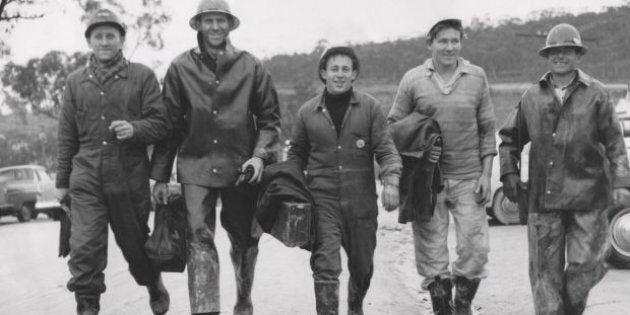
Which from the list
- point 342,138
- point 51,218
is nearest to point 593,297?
point 342,138

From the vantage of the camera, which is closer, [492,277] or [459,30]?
[459,30]

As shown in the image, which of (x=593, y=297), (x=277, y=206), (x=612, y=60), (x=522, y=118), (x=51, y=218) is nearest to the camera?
(x=277, y=206)

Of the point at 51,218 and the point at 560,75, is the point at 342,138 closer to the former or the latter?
the point at 560,75

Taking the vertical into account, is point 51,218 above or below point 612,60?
below

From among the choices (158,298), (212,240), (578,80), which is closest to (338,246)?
(212,240)

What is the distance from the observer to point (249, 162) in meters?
5.64

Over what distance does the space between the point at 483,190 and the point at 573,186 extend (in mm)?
652

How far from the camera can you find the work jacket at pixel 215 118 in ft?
18.6

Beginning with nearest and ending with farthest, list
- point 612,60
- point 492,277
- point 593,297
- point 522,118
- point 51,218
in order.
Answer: point 522,118
point 593,297
point 492,277
point 51,218
point 612,60

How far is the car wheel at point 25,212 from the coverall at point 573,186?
66.0 feet

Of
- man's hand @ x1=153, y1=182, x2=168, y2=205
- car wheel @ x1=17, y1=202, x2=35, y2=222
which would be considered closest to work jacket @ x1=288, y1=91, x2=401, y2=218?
man's hand @ x1=153, y1=182, x2=168, y2=205

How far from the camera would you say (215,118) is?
5.66 meters

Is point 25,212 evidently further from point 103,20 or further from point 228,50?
point 228,50

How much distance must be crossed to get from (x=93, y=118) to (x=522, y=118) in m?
2.98
